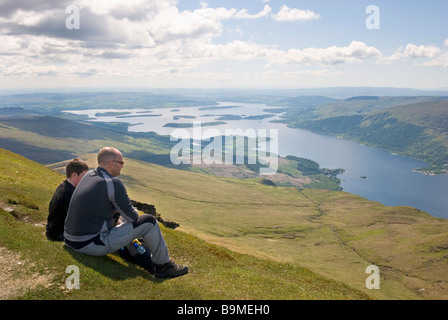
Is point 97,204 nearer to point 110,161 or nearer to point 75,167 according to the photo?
point 110,161

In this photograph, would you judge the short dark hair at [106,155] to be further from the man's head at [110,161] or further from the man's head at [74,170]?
the man's head at [74,170]

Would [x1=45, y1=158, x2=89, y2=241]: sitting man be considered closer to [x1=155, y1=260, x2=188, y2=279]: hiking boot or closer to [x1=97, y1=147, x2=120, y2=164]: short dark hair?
[x1=97, y1=147, x2=120, y2=164]: short dark hair

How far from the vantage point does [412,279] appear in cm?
16800

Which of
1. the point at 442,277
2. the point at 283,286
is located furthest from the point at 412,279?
the point at 283,286

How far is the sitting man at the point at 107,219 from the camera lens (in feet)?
51.0

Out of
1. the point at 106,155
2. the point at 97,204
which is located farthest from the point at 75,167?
the point at 97,204

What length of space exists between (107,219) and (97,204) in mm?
1011

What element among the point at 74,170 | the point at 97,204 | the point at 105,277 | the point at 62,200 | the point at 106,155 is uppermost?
the point at 106,155

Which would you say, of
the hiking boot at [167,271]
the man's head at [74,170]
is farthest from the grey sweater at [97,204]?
the hiking boot at [167,271]

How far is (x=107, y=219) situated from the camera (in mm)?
16156

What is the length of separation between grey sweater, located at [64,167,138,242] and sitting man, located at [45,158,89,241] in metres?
2.45

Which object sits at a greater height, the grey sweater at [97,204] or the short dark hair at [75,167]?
the short dark hair at [75,167]

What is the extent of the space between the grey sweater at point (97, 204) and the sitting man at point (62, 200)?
→ 2448mm

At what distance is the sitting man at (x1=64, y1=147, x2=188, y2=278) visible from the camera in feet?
51.0
